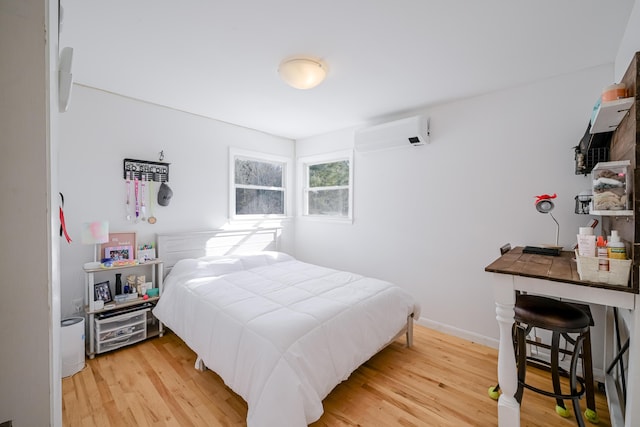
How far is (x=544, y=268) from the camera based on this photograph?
153cm

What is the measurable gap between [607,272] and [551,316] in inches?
17.3

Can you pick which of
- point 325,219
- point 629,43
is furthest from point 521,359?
point 325,219

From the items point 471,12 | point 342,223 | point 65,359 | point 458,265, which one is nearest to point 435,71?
point 471,12

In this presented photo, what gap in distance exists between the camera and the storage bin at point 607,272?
116 cm

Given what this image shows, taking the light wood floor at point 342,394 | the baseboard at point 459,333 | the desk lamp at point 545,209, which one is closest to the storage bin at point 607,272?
the desk lamp at point 545,209

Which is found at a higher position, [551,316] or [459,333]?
[551,316]

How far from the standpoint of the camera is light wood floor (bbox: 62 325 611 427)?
171 cm

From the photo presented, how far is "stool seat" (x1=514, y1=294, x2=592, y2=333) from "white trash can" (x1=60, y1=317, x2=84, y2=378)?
325cm

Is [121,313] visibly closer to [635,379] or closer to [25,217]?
[25,217]

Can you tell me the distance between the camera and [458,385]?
6.70ft

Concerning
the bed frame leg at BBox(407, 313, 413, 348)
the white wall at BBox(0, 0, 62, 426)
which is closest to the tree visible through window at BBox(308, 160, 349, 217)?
the bed frame leg at BBox(407, 313, 413, 348)

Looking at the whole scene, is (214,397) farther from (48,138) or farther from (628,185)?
(628,185)

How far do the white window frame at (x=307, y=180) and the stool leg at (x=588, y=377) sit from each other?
99.5 inches

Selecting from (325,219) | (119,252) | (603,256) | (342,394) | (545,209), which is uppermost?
(545,209)
